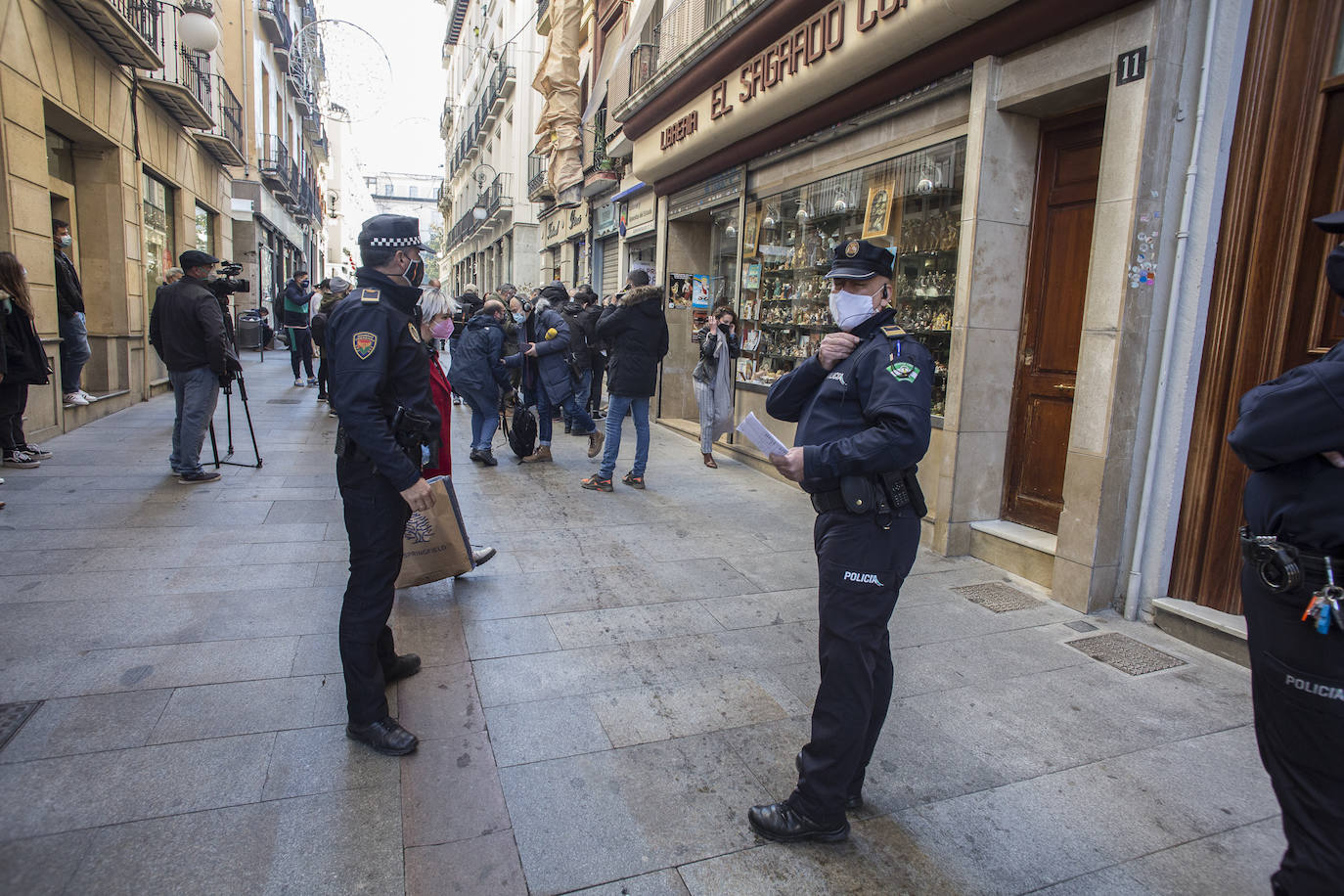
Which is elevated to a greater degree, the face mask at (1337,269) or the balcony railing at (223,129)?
the balcony railing at (223,129)

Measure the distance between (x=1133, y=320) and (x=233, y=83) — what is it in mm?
20612

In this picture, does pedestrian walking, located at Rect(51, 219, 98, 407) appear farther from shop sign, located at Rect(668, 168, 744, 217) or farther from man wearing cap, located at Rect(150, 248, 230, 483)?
shop sign, located at Rect(668, 168, 744, 217)

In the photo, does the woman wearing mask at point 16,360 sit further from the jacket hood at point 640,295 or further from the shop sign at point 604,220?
the shop sign at point 604,220

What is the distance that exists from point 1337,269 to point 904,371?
3.43ft

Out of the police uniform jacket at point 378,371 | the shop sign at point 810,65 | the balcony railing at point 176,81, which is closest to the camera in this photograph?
the police uniform jacket at point 378,371

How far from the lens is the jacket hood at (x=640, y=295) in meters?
7.38

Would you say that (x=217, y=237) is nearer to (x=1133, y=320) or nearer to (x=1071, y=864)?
(x=1133, y=320)

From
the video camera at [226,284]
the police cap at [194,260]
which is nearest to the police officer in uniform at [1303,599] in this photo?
the police cap at [194,260]

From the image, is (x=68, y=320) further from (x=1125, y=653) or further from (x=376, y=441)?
(x=1125, y=653)

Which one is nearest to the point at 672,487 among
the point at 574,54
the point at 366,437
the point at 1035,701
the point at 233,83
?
the point at 1035,701

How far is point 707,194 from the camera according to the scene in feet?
33.1

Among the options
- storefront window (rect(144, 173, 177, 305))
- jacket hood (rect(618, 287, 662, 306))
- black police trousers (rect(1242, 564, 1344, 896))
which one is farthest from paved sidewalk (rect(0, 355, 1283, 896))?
storefront window (rect(144, 173, 177, 305))

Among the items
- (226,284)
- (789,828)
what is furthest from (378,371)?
(226,284)

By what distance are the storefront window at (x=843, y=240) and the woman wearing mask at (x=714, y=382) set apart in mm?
499
